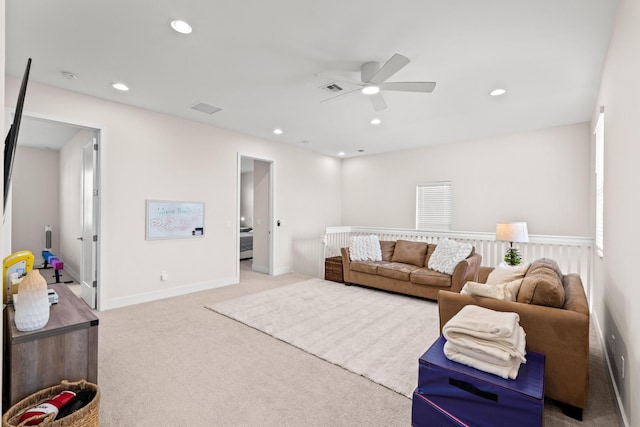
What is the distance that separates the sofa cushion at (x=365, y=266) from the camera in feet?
16.5

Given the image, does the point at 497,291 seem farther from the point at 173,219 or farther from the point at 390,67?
the point at 173,219

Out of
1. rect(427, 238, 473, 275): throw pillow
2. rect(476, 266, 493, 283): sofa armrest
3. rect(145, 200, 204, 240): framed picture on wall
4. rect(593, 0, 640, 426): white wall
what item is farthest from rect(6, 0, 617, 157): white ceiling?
rect(476, 266, 493, 283): sofa armrest

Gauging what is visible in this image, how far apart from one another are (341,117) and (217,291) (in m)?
3.37

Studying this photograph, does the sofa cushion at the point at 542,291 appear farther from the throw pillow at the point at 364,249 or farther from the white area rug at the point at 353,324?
the throw pillow at the point at 364,249

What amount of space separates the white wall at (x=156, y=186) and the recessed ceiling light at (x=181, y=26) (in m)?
2.25

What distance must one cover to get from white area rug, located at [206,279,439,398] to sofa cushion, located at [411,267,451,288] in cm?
30

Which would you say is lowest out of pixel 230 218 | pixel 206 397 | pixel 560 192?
pixel 206 397

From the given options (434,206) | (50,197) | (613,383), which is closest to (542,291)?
(613,383)

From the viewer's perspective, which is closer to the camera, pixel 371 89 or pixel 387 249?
pixel 371 89

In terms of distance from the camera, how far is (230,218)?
17.8 ft

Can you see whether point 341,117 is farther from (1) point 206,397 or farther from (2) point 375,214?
(1) point 206,397

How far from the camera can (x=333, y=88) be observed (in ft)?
11.8

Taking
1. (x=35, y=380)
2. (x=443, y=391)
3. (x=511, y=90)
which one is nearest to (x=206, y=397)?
(x=35, y=380)

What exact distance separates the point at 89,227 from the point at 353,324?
3.78 metres
